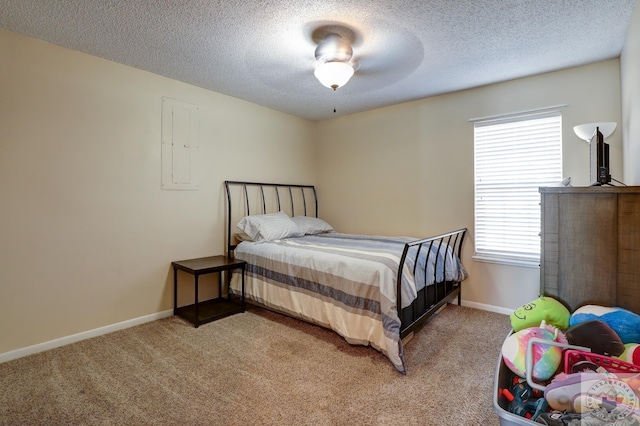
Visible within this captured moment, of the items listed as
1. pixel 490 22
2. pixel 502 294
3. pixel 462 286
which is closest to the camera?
pixel 490 22

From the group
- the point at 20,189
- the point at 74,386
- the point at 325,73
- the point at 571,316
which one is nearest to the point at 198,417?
the point at 74,386

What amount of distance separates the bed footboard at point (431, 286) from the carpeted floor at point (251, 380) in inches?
8.8

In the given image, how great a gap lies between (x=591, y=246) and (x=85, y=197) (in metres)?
3.46

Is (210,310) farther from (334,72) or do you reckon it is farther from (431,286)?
(334,72)

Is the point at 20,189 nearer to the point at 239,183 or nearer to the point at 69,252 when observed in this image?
the point at 69,252

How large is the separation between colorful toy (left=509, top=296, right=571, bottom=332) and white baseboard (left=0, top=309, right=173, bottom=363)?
299 centimetres

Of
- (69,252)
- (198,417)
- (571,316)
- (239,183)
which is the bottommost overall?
(198,417)

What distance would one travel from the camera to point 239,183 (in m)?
3.64

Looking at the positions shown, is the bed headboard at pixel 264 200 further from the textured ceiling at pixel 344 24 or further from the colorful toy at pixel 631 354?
the colorful toy at pixel 631 354

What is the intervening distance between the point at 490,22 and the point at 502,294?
245 cm

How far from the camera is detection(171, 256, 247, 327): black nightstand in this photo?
278 cm

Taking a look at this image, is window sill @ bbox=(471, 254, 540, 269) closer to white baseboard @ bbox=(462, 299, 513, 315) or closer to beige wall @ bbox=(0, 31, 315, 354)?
white baseboard @ bbox=(462, 299, 513, 315)

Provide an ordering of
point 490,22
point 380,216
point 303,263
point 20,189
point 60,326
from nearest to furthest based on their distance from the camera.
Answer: point 490,22
point 20,189
point 60,326
point 303,263
point 380,216

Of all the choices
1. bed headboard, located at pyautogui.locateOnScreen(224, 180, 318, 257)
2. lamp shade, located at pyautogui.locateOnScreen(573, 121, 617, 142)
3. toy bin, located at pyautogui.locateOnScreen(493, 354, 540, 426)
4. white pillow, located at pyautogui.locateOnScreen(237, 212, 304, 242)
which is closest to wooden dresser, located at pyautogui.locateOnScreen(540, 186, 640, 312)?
toy bin, located at pyautogui.locateOnScreen(493, 354, 540, 426)
